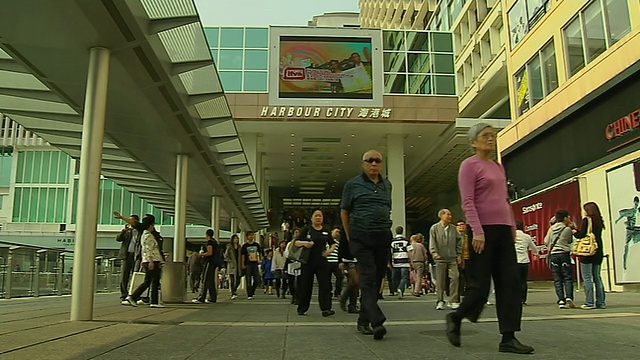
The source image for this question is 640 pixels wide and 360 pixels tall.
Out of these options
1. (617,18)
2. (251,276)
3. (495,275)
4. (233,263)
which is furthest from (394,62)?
(495,275)

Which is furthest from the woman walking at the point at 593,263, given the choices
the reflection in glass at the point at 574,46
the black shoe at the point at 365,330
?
the reflection in glass at the point at 574,46

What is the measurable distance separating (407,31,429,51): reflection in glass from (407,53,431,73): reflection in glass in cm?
51

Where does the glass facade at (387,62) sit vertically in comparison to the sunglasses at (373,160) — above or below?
above

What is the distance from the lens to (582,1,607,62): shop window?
16484 mm

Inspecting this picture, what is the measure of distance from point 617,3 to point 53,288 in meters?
17.5

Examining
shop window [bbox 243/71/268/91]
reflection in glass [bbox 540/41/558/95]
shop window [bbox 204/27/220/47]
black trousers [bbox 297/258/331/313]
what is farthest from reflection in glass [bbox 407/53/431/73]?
black trousers [bbox 297/258/331/313]

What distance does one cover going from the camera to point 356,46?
1231 inches

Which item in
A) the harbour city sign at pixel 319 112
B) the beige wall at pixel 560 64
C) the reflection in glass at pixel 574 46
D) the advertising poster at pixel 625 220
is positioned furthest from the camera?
the harbour city sign at pixel 319 112

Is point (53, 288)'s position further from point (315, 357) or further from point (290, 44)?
point (290, 44)

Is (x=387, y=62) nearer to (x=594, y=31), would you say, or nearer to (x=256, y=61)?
(x=256, y=61)

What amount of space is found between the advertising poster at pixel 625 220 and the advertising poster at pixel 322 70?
56.0 ft

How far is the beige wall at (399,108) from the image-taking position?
30734 mm

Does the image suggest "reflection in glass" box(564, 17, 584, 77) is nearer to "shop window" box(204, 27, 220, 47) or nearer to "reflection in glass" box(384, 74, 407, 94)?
"reflection in glass" box(384, 74, 407, 94)

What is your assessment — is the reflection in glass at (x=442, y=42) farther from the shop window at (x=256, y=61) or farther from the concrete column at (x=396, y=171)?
the shop window at (x=256, y=61)
